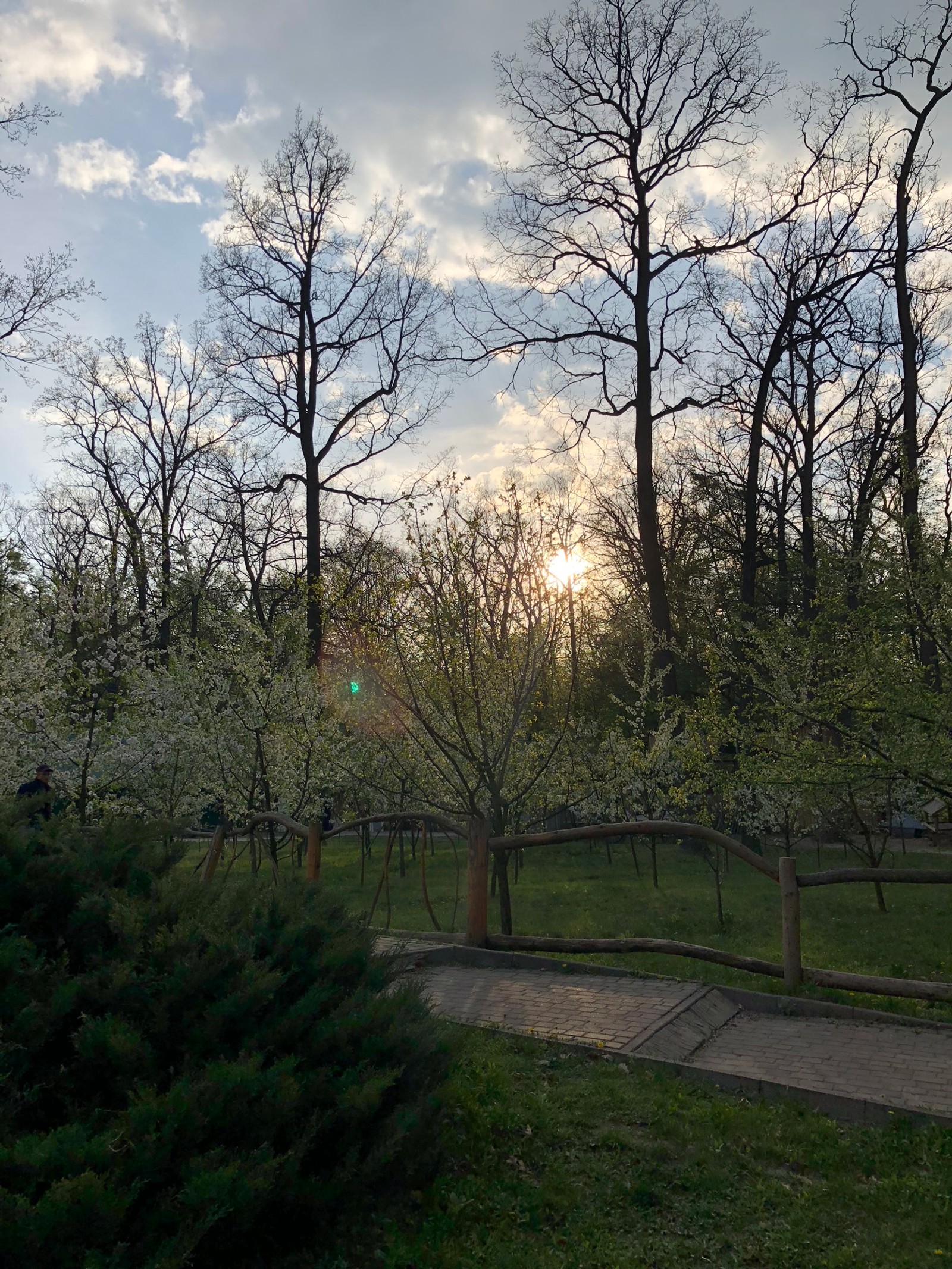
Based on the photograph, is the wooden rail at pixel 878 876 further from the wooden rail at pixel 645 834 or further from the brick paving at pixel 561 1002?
the brick paving at pixel 561 1002

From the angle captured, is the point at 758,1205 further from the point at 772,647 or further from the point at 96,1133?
the point at 772,647

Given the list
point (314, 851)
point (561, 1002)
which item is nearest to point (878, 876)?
point (561, 1002)

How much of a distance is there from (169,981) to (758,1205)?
2573 millimetres

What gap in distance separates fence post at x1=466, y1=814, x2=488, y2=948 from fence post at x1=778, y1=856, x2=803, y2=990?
99.2 inches

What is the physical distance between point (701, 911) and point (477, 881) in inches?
253

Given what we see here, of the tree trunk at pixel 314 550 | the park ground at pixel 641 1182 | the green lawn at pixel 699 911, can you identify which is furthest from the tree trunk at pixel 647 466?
the park ground at pixel 641 1182

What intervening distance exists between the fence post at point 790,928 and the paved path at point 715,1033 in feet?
1.32

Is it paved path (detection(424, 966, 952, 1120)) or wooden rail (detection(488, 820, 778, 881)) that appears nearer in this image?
paved path (detection(424, 966, 952, 1120))

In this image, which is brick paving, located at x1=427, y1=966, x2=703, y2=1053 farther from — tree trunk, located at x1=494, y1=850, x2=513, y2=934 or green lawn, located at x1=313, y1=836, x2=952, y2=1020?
tree trunk, located at x1=494, y1=850, x2=513, y2=934

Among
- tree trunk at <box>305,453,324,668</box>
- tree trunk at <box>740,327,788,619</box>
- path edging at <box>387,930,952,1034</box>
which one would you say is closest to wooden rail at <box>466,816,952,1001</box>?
path edging at <box>387,930,952,1034</box>

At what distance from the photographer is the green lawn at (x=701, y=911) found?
8.98m

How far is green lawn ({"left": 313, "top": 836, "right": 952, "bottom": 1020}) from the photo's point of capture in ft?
29.5

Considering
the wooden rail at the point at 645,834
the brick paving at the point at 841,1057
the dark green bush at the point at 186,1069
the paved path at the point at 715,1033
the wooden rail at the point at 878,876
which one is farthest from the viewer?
the wooden rail at the point at 645,834

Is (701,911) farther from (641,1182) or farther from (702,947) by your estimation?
(641,1182)
